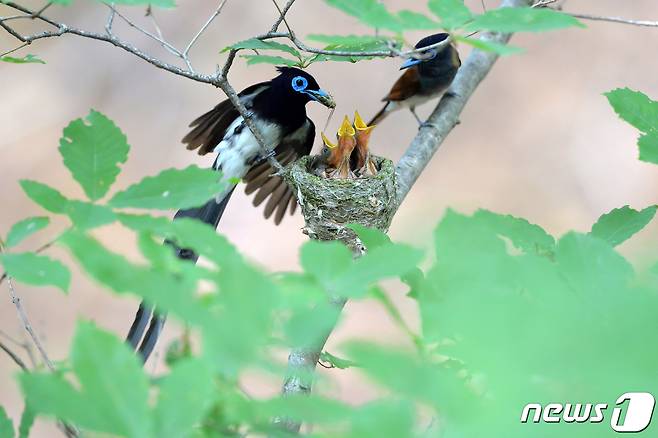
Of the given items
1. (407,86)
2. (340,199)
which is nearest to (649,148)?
(340,199)

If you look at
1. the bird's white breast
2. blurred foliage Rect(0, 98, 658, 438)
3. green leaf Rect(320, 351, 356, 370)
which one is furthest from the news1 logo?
the bird's white breast

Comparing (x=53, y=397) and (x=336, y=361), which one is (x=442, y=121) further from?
(x=53, y=397)

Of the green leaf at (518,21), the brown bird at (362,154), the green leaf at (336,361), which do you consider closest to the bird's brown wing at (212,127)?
the brown bird at (362,154)

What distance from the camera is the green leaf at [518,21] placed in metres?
0.63

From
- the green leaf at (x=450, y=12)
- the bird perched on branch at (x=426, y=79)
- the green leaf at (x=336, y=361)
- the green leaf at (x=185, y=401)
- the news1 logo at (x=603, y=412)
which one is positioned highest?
the bird perched on branch at (x=426, y=79)

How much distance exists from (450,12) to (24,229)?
0.40 meters

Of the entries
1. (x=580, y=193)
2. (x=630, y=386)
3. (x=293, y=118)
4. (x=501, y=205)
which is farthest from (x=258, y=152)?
(x=580, y=193)

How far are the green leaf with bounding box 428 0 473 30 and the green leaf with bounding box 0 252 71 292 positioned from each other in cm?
36

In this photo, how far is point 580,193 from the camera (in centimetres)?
460

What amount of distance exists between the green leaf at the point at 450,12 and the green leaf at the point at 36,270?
0.36 meters

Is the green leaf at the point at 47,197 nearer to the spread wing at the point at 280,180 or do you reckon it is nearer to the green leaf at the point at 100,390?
the green leaf at the point at 100,390

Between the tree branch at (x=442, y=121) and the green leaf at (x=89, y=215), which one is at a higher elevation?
the tree branch at (x=442, y=121)

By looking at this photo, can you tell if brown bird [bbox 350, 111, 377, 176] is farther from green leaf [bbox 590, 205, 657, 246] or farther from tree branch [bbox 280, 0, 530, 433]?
green leaf [bbox 590, 205, 657, 246]

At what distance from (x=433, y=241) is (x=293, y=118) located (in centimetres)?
199
